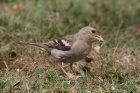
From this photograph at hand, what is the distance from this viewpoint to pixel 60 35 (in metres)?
7.60

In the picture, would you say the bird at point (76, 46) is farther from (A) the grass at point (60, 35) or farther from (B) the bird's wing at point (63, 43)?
(A) the grass at point (60, 35)

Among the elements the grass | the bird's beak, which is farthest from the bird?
the grass

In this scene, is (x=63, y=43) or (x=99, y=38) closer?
(x=99, y=38)

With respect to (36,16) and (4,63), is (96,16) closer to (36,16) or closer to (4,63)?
(36,16)

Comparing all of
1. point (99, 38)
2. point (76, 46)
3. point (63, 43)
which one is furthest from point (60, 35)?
point (99, 38)

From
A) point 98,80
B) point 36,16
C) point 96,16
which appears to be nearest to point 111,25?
point 96,16

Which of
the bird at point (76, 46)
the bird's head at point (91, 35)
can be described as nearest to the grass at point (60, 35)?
the bird at point (76, 46)

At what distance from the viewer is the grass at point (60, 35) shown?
560 centimetres

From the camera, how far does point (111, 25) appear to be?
8750mm

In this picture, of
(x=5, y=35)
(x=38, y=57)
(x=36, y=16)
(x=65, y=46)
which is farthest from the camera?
(x=36, y=16)

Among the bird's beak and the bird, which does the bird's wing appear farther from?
the bird's beak

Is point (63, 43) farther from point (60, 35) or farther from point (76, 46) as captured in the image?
point (60, 35)

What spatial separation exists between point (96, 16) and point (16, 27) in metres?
2.39

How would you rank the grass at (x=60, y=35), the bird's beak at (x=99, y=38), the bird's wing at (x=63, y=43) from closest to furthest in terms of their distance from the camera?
the grass at (x=60, y=35), the bird's beak at (x=99, y=38), the bird's wing at (x=63, y=43)
